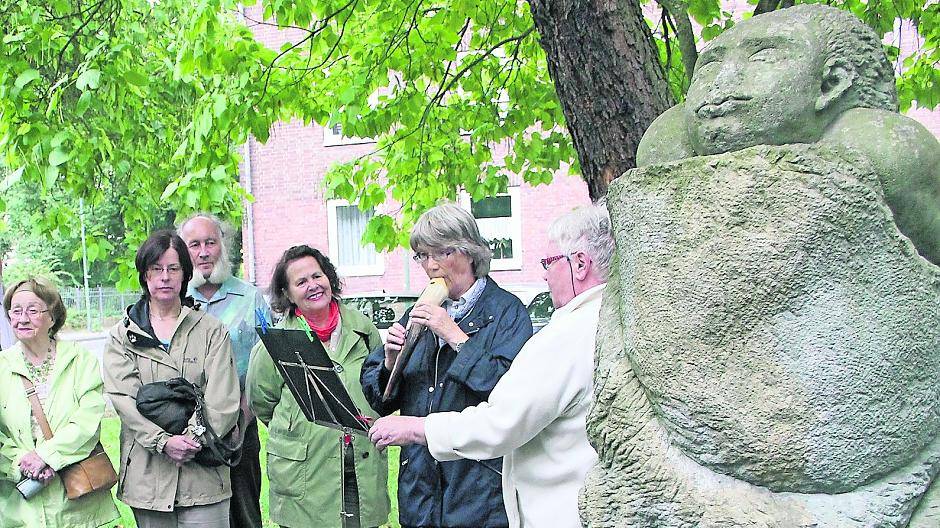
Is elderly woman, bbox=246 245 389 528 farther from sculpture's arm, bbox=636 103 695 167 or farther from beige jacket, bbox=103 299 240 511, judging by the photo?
sculpture's arm, bbox=636 103 695 167

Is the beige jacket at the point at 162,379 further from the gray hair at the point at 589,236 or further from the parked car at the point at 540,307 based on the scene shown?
the parked car at the point at 540,307

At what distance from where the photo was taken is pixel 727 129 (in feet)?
6.37

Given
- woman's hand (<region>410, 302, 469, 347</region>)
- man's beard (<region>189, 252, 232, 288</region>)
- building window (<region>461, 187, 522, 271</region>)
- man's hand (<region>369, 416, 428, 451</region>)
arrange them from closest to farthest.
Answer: man's hand (<region>369, 416, 428, 451</region>)
woman's hand (<region>410, 302, 469, 347</region>)
man's beard (<region>189, 252, 232, 288</region>)
building window (<region>461, 187, 522, 271</region>)

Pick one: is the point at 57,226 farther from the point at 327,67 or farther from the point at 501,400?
the point at 501,400

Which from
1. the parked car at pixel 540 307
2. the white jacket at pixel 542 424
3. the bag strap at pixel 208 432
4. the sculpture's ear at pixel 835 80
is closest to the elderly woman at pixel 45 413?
the bag strap at pixel 208 432

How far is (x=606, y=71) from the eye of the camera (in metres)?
4.18

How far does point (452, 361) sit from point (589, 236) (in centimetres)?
101

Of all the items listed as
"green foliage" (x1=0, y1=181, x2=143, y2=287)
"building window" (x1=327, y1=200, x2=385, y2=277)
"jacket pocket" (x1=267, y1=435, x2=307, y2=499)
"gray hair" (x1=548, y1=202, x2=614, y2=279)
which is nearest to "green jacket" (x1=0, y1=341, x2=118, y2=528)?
"jacket pocket" (x1=267, y1=435, x2=307, y2=499)

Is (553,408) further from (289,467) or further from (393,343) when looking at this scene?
(289,467)

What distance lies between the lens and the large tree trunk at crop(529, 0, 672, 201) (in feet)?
13.5

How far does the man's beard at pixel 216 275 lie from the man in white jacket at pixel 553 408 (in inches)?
96.0

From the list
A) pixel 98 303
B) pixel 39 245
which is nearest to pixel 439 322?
pixel 98 303

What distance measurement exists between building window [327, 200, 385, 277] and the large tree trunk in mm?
15879

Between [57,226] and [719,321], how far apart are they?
6.17 metres
